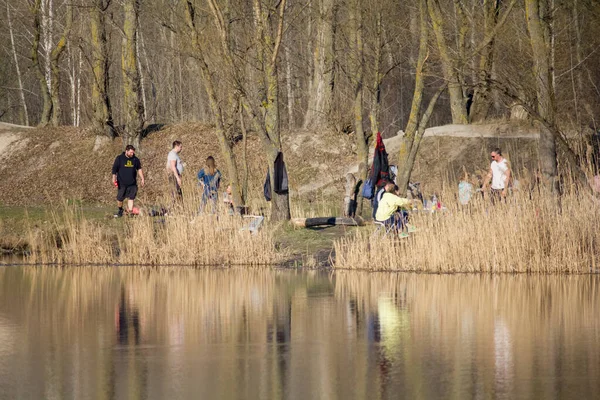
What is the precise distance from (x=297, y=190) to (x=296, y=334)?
25370 millimetres

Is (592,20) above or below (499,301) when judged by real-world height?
above

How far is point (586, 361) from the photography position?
10.2 metres

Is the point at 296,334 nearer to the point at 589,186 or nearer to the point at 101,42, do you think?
the point at 589,186

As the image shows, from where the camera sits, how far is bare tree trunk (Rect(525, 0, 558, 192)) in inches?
890

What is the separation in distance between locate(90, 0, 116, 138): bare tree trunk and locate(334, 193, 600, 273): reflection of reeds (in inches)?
896

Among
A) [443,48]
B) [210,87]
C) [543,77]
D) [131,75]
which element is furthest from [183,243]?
Answer: [131,75]

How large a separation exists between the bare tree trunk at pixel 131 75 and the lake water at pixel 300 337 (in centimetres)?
2121

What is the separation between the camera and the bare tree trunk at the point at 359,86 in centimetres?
2702

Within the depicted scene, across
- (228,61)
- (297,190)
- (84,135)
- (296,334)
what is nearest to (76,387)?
(296,334)

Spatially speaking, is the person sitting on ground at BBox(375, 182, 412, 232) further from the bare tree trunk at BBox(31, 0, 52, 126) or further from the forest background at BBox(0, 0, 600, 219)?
the bare tree trunk at BBox(31, 0, 52, 126)

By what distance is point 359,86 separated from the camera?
2773 centimetres

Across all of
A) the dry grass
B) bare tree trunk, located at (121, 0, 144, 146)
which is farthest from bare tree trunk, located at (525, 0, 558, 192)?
bare tree trunk, located at (121, 0, 144, 146)

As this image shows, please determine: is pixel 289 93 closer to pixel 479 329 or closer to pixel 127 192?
pixel 127 192

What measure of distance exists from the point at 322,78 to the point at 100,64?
792 centimetres
